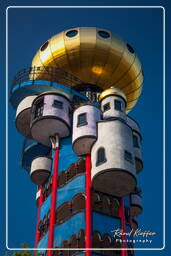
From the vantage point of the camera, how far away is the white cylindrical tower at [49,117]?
31.0 meters

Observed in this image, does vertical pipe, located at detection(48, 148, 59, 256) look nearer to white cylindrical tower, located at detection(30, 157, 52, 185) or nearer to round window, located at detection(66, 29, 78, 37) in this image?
white cylindrical tower, located at detection(30, 157, 52, 185)

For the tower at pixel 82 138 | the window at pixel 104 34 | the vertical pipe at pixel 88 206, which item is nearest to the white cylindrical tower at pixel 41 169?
the tower at pixel 82 138

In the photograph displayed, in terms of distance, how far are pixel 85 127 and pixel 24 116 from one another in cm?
605

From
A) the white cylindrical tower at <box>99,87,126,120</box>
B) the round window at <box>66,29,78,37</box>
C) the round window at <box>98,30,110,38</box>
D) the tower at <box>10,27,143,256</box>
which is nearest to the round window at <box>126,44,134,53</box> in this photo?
the tower at <box>10,27,143,256</box>

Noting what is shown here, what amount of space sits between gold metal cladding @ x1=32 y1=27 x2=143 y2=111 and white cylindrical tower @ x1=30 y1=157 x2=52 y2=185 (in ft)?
22.0

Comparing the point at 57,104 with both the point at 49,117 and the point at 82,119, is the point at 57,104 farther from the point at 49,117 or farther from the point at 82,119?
the point at 82,119

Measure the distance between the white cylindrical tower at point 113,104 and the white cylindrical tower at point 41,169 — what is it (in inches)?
199

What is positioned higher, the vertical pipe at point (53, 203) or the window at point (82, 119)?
the window at point (82, 119)

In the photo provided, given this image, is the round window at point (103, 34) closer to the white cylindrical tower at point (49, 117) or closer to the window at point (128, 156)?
the white cylindrical tower at point (49, 117)

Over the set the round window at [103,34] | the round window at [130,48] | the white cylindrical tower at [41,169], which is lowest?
the white cylindrical tower at [41,169]

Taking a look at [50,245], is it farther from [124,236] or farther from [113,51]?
[113,51]

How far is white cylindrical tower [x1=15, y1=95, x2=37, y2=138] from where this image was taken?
33.6m

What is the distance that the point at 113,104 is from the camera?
31953mm

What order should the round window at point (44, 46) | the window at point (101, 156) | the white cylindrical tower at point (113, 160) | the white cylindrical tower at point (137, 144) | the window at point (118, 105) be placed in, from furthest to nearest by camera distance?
the round window at point (44, 46), the white cylindrical tower at point (137, 144), the window at point (118, 105), the window at point (101, 156), the white cylindrical tower at point (113, 160)
